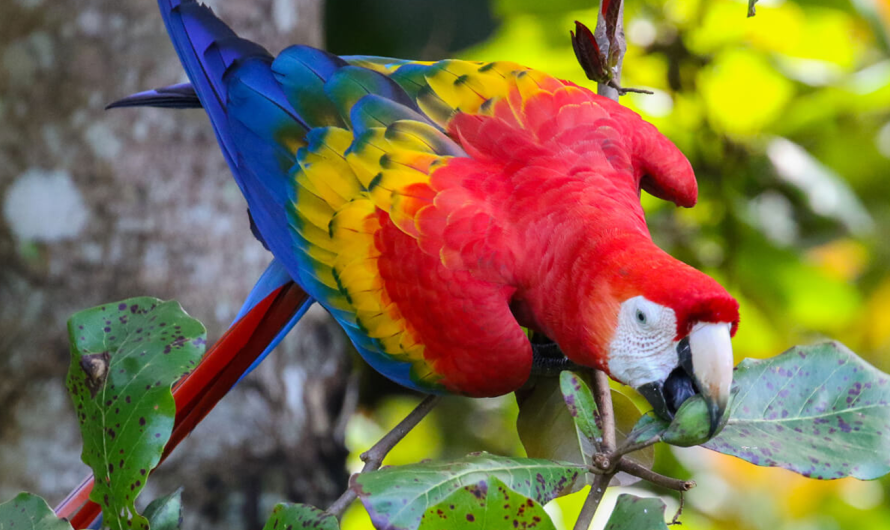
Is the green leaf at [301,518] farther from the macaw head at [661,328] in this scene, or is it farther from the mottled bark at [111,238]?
the mottled bark at [111,238]

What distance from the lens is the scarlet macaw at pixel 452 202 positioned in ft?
2.28

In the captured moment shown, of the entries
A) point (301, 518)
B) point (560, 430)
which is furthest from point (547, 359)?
point (301, 518)

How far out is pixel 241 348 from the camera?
922 millimetres

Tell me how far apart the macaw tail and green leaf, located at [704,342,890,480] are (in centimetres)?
55

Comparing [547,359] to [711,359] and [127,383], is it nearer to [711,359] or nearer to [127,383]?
[711,359]

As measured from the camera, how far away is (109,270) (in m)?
1.12

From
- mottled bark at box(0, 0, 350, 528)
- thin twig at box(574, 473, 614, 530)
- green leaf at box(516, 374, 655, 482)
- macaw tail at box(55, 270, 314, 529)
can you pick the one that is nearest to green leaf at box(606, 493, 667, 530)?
thin twig at box(574, 473, 614, 530)

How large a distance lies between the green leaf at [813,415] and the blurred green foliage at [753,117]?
0.72 metres

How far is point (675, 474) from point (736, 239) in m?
0.41

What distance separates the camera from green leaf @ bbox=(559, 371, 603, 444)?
0.54 metres

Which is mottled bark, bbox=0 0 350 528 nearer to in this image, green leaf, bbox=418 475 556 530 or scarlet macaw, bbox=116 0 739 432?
scarlet macaw, bbox=116 0 739 432

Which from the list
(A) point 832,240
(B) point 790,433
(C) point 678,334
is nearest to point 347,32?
(A) point 832,240

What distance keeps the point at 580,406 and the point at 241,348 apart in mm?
505

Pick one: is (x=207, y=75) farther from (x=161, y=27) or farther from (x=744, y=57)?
(x=744, y=57)
